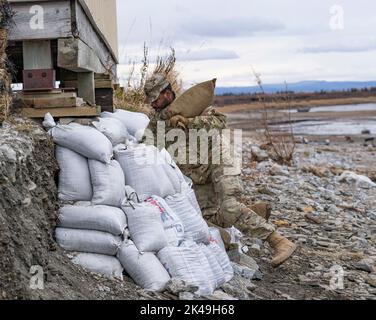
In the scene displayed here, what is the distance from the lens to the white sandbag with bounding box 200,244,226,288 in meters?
4.94

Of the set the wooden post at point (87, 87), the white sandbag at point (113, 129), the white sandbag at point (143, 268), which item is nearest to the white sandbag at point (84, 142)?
the white sandbag at point (113, 129)

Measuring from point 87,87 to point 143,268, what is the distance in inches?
86.0

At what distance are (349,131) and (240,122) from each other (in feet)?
19.1

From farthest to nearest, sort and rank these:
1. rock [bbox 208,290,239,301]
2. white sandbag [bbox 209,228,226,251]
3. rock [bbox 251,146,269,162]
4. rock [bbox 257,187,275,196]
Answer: rock [bbox 251,146,269,162]
rock [bbox 257,187,275,196]
white sandbag [bbox 209,228,226,251]
rock [bbox 208,290,239,301]

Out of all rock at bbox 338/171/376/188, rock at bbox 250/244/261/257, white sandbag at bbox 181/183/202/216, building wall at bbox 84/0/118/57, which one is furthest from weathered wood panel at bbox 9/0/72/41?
rock at bbox 338/171/376/188

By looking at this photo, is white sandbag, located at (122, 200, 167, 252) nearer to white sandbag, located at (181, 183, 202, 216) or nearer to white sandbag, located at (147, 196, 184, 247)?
white sandbag, located at (147, 196, 184, 247)

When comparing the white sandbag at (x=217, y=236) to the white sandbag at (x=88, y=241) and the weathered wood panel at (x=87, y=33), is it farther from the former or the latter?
the weathered wood panel at (x=87, y=33)

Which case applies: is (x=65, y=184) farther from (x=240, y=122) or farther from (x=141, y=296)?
(x=240, y=122)

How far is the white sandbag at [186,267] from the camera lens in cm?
461

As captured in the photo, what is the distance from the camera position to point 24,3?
546 centimetres

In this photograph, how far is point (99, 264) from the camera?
448 cm

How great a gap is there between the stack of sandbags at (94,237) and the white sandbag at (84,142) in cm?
43

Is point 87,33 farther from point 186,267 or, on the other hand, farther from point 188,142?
point 186,267

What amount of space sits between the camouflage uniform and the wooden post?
0.67m
